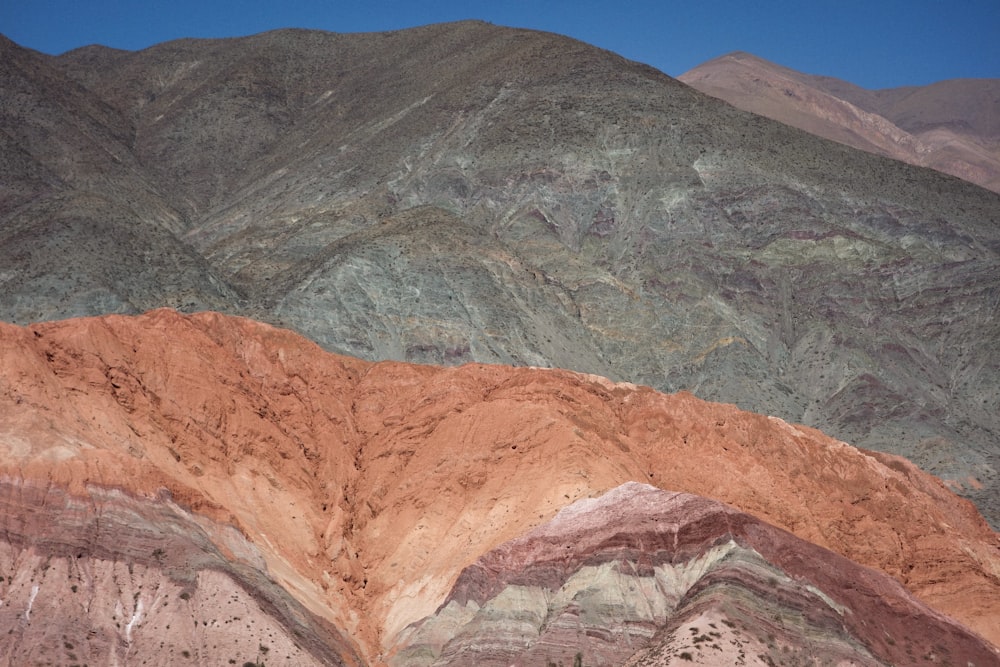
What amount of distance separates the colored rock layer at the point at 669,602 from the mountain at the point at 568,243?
31805 millimetres

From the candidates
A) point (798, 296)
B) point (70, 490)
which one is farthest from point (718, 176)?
point (70, 490)

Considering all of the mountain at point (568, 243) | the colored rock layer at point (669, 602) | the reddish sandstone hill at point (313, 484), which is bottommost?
the colored rock layer at point (669, 602)

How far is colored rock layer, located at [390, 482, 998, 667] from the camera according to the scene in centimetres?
5031

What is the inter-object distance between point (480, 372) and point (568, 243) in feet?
143

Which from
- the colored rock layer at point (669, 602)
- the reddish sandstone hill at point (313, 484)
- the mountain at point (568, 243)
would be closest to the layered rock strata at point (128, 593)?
the reddish sandstone hill at point (313, 484)

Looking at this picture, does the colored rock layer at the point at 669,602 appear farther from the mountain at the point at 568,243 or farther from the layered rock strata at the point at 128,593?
the mountain at the point at 568,243

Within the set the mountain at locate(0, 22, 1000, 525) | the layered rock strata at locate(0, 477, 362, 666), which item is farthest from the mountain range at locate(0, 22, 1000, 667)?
the mountain at locate(0, 22, 1000, 525)

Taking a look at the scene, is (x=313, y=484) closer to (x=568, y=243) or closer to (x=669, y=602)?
(x=669, y=602)

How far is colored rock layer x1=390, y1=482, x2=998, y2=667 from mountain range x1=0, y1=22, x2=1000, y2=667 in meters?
0.15

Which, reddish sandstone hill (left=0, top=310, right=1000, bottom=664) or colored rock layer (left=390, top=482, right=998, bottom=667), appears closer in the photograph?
colored rock layer (left=390, top=482, right=998, bottom=667)

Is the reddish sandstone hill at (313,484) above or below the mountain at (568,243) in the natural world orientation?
below

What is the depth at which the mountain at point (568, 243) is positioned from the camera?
9362 cm

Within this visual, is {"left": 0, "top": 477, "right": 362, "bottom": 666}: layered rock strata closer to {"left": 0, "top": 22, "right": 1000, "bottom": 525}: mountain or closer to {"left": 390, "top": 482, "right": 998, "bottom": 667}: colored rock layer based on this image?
{"left": 390, "top": 482, "right": 998, "bottom": 667}: colored rock layer

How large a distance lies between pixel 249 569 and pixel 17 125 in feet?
305
